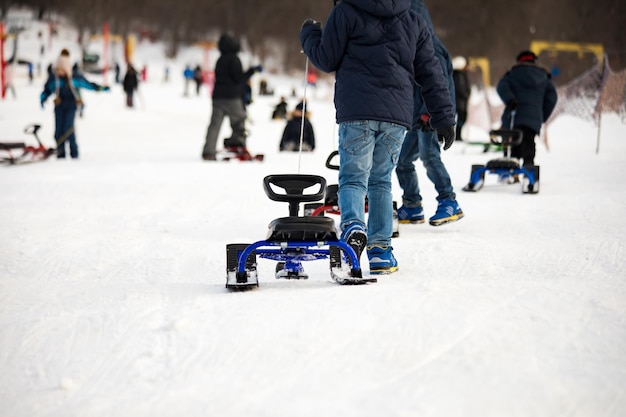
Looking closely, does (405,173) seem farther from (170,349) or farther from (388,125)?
(170,349)

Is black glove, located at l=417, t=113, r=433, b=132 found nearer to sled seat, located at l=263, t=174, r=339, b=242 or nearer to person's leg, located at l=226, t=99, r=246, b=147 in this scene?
sled seat, located at l=263, t=174, r=339, b=242

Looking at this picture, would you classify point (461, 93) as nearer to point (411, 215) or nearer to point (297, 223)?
point (411, 215)

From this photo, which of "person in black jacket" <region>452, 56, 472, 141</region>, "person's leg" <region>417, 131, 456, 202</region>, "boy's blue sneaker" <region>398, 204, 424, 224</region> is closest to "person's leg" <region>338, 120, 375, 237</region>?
"person's leg" <region>417, 131, 456, 202</region>

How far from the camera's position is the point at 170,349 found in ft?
10.3

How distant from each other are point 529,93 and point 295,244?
6.31 metres

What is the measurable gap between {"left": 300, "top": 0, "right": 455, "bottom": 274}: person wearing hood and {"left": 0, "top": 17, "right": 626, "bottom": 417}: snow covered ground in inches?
15.9

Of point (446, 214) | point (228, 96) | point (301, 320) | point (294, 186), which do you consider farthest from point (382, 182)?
point (228, 96)

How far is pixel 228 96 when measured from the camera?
12.6 m

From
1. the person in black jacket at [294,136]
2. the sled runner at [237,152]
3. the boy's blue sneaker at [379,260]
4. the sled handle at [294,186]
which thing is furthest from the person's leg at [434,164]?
the person in black jacket at [294,136]

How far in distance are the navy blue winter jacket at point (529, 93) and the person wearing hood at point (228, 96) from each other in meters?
4.53

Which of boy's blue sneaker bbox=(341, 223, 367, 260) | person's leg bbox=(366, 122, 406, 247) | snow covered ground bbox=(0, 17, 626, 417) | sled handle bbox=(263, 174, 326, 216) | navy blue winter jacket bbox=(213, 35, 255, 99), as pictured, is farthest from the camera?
navy blue winter jacket bbox=(213, 35, 255, 99)

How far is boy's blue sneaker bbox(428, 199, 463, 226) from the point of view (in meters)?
6.45

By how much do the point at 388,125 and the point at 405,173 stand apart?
2.24 m

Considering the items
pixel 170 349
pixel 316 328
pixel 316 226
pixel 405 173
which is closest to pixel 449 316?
pixel 316 328
